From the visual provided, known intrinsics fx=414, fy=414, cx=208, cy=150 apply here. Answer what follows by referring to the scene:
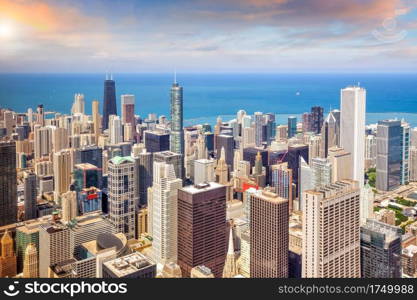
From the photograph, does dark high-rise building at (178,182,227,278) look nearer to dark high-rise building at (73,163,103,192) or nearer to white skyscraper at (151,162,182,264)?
white skyscraper at (151,162,182,264)

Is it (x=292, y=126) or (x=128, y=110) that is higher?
(x=128, y=110)

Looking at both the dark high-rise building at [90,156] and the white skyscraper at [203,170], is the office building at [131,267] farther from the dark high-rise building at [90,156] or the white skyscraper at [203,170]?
the dark high-rise building at [90,156]

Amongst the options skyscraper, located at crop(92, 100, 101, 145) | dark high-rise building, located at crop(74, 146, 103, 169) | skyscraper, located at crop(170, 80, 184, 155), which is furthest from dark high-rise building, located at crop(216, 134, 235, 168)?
skyscraper, located at crop(92, 100, 101, 145)

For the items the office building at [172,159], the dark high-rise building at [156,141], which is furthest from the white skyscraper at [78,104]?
the office building at [172,159]

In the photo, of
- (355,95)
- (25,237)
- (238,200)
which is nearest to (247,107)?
(355,95)

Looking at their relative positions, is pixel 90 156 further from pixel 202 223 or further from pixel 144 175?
pixel 202 223

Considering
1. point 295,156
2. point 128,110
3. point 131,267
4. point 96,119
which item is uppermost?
point 128,110

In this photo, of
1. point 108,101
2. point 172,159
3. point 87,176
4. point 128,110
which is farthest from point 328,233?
point 108,101
